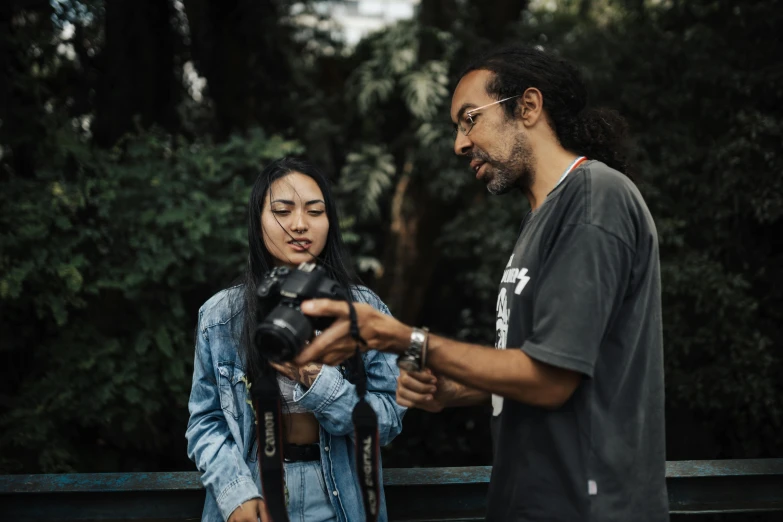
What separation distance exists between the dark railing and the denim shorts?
683 millimetres

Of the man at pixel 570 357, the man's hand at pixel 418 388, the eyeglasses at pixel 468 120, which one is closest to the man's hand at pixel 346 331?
the man at pixel 570 357

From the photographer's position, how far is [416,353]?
1835 mm

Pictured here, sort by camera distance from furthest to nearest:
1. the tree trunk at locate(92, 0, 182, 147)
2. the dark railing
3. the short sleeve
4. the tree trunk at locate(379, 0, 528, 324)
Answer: the tree trunk at locate(379, 0, 528, 324) < the tree trunk at locate(92, 0, 182, 147) < the dark railing < the short sleeve

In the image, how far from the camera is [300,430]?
2545 mm

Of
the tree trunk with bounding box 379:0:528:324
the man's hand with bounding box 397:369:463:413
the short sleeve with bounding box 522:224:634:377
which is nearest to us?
the short sleeve with bounding box 522:224:634:377

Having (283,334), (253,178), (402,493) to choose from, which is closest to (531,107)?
→ (283,334)

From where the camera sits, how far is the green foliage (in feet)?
15.6

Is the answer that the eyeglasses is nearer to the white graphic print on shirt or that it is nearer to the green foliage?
the white graphic print on shirt

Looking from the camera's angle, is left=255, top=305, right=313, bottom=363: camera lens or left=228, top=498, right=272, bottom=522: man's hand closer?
left=255, top=305, right=313, bottom=363: camera lens

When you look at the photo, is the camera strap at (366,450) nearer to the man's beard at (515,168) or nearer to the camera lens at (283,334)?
the camera lens at (283,334)

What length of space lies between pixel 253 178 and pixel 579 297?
424cm

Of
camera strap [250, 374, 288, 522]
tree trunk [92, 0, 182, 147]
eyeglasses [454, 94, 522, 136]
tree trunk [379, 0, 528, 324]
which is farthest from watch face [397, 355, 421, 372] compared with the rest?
tree trunk [379, 0, 528, 324]

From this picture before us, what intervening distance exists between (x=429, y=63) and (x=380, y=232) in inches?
101

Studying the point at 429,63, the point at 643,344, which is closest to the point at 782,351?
the point at 429,63
